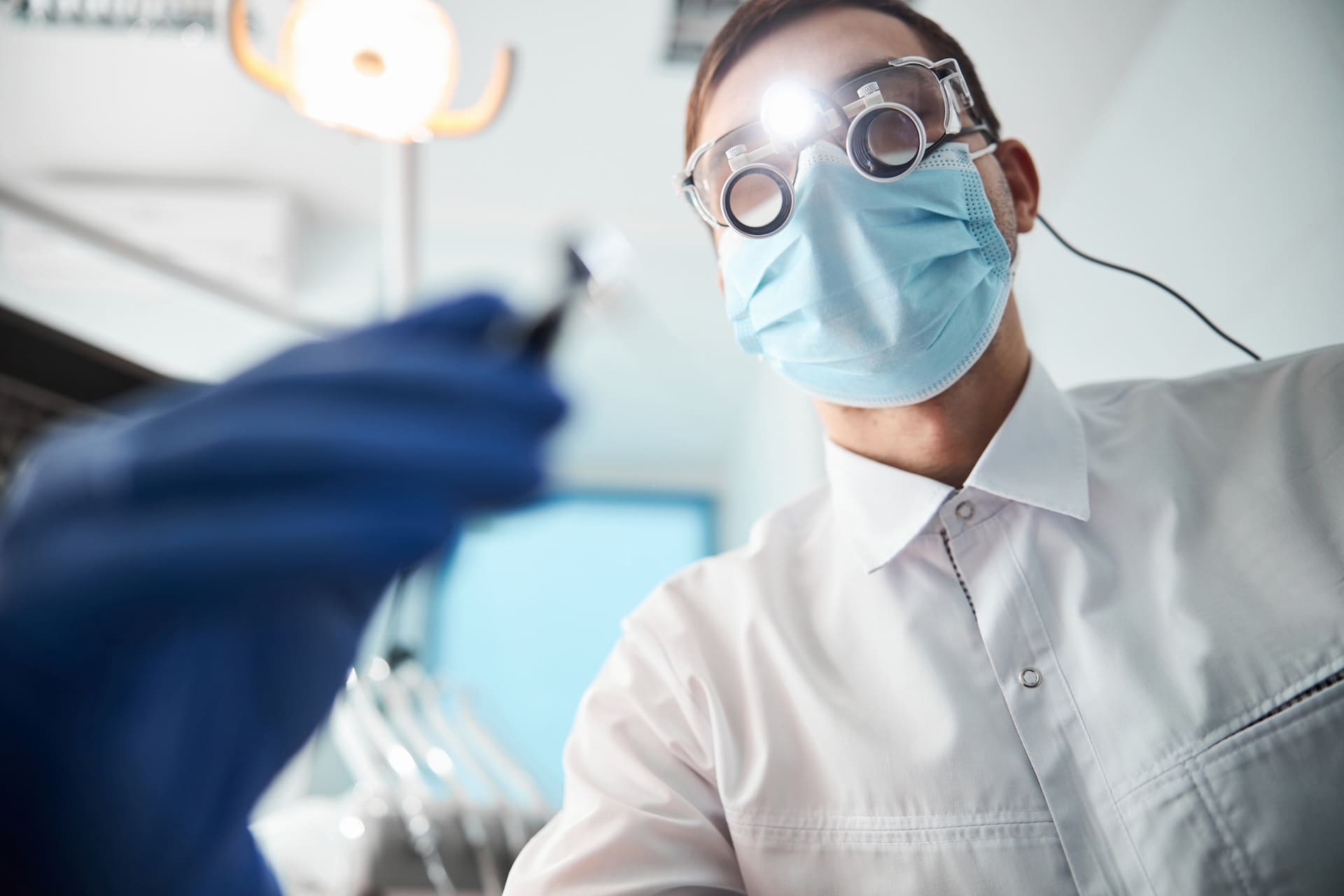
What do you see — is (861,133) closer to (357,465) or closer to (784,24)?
(784,24)

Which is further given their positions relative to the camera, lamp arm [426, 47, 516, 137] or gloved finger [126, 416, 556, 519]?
lamp arm [426, 47, 516, 137]

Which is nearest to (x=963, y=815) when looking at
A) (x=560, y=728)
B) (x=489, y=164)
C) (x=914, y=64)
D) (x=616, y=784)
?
(x=616, y=784)

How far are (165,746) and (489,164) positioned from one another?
2239 mm

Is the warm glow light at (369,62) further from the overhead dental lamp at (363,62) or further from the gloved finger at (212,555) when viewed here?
the gloved finger at (212,555)

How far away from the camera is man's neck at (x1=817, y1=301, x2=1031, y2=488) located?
99 centimetres

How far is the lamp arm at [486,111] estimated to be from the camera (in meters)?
1.43

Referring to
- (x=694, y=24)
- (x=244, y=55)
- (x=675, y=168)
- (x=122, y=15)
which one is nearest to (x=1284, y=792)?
(x=244, y=55)

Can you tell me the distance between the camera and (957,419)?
1.00 metres

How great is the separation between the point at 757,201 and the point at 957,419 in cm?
36

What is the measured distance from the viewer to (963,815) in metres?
0.77

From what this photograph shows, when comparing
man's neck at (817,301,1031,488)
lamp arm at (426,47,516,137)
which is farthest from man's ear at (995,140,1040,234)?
lamp arm at (426,47,516,137)

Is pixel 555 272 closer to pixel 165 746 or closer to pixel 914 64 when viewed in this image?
pixel 165 746

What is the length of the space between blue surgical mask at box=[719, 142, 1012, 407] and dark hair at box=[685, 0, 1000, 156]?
23cm

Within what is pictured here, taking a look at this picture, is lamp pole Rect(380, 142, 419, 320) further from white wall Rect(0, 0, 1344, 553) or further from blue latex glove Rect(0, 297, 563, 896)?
blue latex glove Rect(0, 297, 563, 896)
